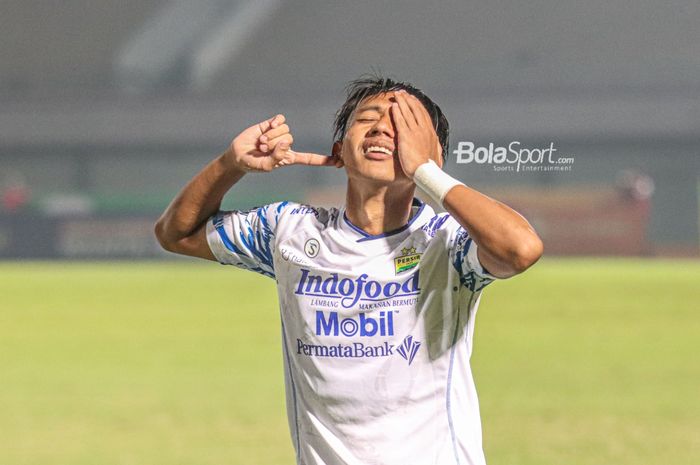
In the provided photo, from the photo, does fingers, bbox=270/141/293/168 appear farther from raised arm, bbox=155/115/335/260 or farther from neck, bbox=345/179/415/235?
neck, bbox=345/179/415/235

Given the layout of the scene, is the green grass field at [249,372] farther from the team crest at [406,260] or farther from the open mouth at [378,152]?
the open mouth at [378,152]

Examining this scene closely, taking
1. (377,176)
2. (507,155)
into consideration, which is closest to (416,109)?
(377,176)

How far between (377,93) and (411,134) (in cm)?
21

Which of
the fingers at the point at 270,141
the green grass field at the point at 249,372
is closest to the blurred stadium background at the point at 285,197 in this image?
the green grass field at the point at 249,372

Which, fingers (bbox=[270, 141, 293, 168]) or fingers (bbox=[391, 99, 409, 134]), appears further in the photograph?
fingers (bbox=[270, 141, 293, 168])

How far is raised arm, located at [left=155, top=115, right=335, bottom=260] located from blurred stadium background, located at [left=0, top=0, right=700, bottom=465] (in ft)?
5.76

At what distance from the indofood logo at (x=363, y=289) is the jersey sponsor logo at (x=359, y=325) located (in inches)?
1.5

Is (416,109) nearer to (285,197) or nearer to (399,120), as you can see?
(399,120)

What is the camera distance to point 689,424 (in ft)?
22.9

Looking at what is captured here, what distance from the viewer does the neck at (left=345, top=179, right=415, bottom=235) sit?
2518 millimetres

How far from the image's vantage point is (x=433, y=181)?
2.34 meters

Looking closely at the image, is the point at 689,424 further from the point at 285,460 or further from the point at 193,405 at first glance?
the point at 193,405

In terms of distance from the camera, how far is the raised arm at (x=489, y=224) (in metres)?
2.21

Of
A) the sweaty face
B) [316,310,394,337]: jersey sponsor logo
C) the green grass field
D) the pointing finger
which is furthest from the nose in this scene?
the green grass field
